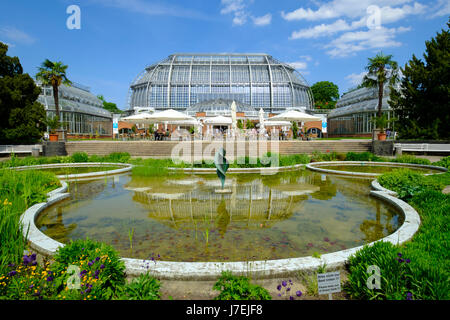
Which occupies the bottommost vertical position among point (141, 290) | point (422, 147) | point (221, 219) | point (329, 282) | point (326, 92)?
point (221, 219)

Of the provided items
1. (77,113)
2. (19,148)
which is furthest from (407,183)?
(77,113)

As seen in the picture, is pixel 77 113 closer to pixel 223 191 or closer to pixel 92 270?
pixel 223 191

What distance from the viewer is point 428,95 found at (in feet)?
69.3

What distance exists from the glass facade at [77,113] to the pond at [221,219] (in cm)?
3546

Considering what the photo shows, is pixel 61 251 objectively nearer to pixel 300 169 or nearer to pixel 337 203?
pixel 337 203

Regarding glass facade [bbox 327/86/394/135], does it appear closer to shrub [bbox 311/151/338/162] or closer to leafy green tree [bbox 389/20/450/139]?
leafy green tree [bbox 389/20/450/139]

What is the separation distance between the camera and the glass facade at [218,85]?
5034 cm

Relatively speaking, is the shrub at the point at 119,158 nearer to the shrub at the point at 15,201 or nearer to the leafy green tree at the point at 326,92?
the shrub at the point at 15,201

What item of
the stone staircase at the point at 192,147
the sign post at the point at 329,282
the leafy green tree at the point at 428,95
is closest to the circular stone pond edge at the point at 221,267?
the sign post at the point at 329,282

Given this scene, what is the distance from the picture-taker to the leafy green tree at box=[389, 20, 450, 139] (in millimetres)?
19953

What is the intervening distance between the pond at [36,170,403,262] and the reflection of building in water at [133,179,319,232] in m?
0.02

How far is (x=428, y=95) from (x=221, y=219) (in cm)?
2435

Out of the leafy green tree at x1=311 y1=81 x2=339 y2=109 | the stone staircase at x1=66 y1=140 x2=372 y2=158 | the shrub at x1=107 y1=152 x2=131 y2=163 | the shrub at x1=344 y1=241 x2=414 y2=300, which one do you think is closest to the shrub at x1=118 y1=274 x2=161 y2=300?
the shrub at x1=344 y1=241 x2=414 y2=300
